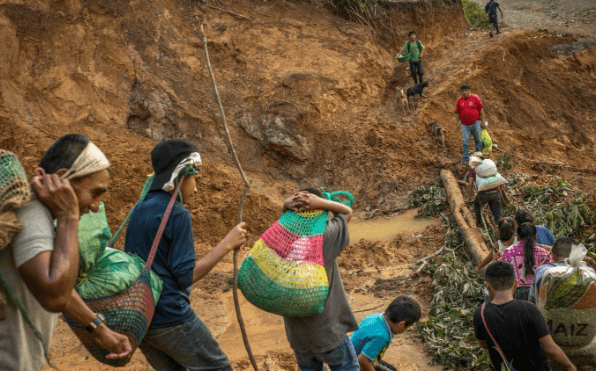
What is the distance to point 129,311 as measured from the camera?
2.90 metres

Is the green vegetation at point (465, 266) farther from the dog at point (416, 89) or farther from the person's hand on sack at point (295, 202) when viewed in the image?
the dog at point (416, 89)

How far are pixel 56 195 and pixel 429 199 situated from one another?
9.30 meters

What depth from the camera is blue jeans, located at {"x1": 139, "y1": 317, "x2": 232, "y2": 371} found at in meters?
3.24

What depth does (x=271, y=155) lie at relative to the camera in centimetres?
1309

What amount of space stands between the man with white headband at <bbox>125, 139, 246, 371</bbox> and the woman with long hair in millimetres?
2634

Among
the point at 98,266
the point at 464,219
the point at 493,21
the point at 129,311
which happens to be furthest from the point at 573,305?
the point at 493,21

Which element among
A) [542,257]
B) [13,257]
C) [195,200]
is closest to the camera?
[13,257]

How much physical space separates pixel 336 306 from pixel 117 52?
35.8 ft

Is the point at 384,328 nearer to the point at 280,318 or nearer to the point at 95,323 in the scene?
the point at 95,323

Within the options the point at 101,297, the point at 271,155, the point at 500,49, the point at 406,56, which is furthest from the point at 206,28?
the point at 101,297

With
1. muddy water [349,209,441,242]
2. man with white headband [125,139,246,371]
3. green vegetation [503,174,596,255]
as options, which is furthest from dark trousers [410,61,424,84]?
man with white headband [125,139,246,371]

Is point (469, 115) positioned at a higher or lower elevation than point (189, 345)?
lower

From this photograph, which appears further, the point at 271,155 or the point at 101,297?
the point at 271,155

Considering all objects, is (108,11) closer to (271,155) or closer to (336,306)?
(271,155)
